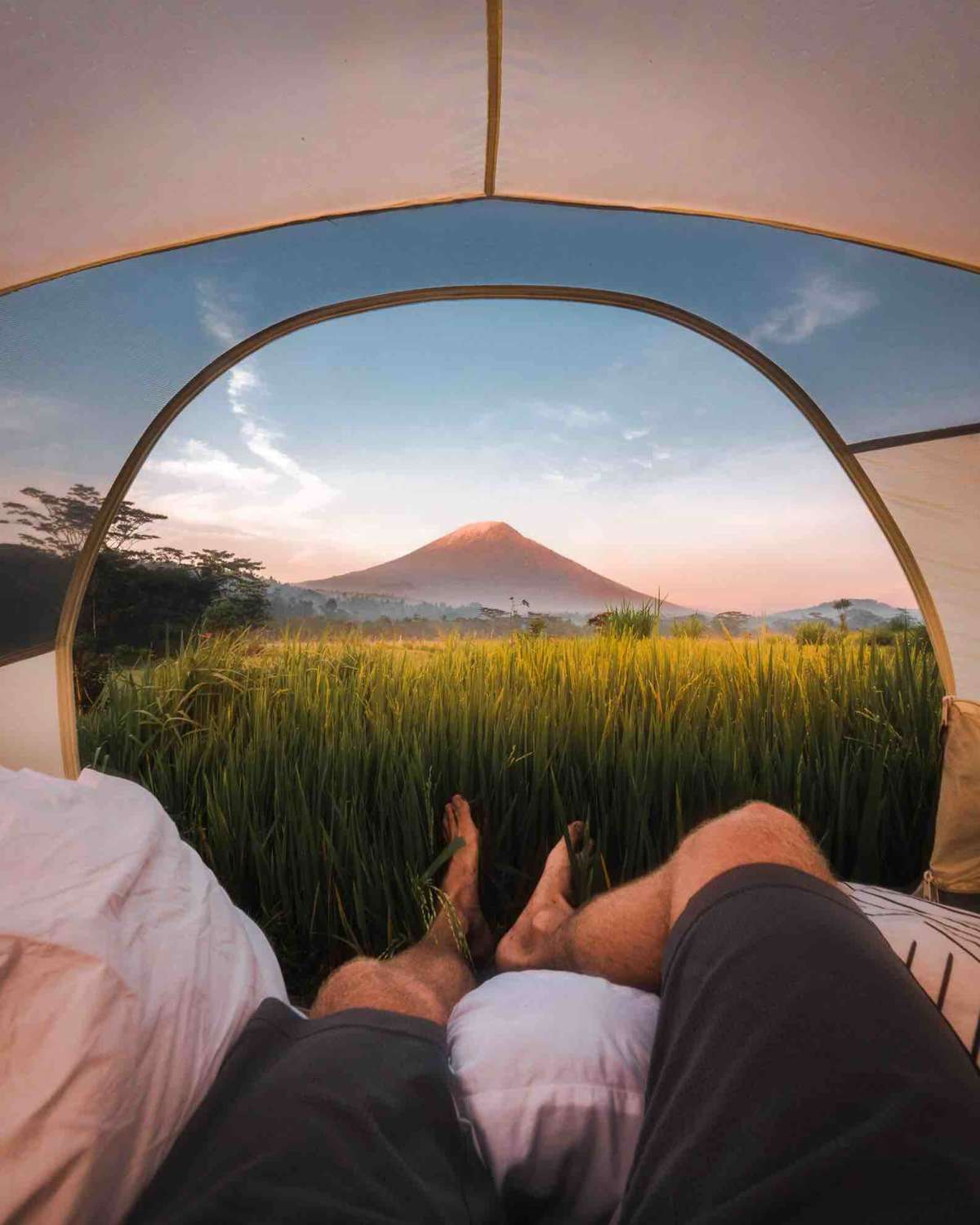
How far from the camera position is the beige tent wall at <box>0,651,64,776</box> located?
1.97m

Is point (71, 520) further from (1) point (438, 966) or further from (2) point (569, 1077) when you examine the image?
(2) point (569, 1077)

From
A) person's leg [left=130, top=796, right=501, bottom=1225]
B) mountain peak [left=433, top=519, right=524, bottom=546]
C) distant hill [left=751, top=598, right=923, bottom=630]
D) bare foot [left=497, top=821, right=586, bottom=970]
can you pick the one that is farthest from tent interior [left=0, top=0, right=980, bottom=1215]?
person's leg [left=130, top=796, right=501, bottom=1225]

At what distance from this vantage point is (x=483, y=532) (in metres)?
2.38

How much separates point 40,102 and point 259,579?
54.2 inches

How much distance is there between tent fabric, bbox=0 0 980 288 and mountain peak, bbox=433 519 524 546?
2.92 ft

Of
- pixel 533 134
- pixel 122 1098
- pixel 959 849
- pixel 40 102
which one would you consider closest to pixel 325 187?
pixel 533 134

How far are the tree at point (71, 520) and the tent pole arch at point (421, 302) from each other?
27mm

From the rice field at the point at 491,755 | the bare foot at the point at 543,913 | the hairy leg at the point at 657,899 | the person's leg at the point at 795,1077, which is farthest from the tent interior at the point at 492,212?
the person's leg at the point at 795,1077

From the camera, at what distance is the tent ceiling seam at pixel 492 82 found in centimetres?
124

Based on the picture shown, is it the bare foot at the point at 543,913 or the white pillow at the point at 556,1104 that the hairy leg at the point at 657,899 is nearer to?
the bare foot at the point at 543,913

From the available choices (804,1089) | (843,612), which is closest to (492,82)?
(804,1089)

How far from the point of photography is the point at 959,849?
6.19 feet

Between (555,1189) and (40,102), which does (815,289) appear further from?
(555,1189)

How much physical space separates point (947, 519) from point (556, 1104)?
1.70 m
